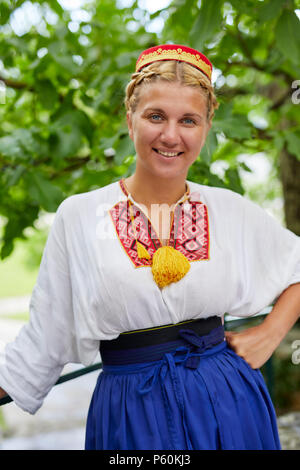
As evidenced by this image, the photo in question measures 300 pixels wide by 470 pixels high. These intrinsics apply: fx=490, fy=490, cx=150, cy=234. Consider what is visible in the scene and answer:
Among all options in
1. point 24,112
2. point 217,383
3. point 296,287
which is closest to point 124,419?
point 217,383

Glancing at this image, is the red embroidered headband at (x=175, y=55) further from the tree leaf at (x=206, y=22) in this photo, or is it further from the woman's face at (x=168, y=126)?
the tree leaf at (x=206, y=22)

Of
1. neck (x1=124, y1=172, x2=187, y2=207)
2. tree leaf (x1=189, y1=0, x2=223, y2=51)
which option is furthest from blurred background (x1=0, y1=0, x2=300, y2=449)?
neck (x1=124, y1=172, x2=187, y2=207)

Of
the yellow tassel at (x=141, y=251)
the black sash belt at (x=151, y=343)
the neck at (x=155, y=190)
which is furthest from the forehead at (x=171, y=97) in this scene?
the black sash belt at (x=151, y=343)

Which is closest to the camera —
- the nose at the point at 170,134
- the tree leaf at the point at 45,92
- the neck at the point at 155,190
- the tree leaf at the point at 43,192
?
the nose at the point at 170,134

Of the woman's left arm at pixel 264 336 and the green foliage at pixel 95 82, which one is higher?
the green foliage at pixel 95 82

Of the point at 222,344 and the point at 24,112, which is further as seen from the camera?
the point at 24,112

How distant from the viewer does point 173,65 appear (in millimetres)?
1124

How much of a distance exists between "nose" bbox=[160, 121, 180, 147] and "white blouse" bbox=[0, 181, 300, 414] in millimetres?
211

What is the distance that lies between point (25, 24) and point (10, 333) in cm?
589

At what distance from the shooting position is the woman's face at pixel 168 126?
111 cm

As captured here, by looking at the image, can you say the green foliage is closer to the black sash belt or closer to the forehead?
the forehead

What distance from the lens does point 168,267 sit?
1121mm

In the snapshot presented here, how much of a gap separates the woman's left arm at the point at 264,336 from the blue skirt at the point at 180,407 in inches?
2.2
